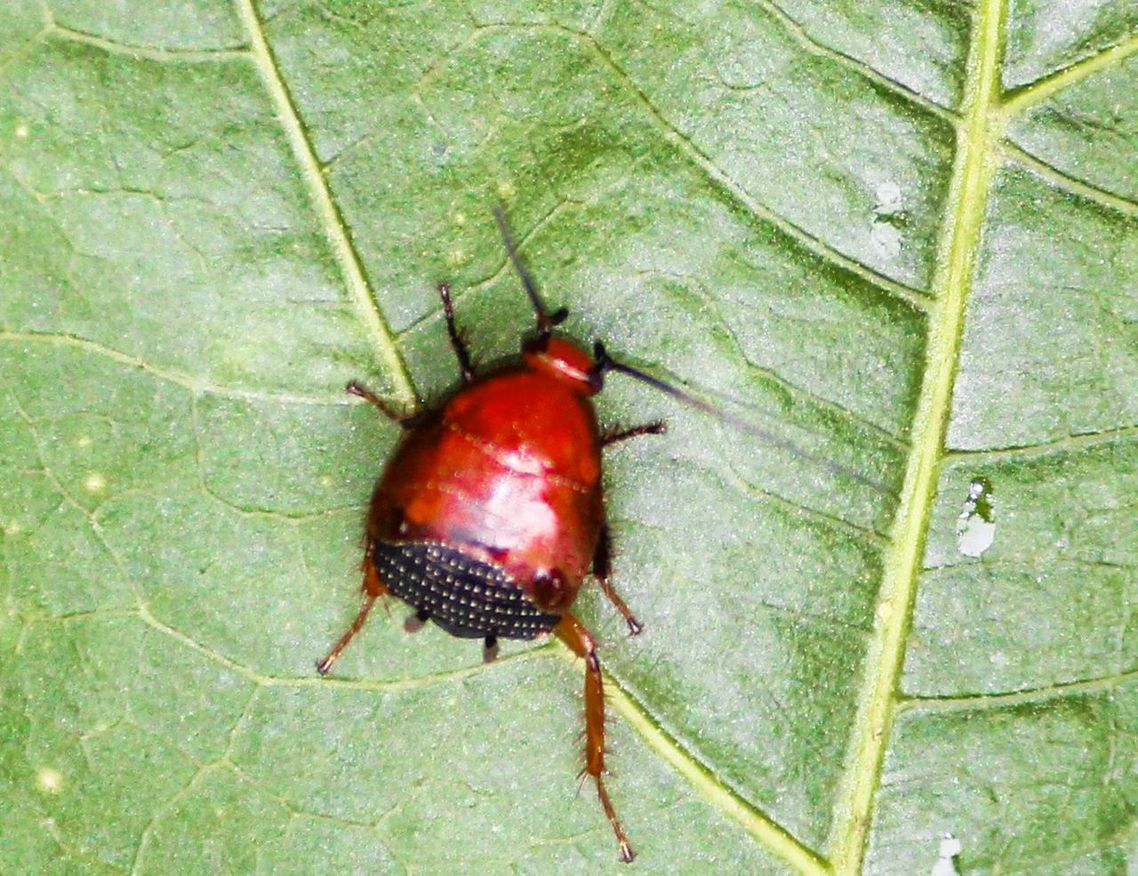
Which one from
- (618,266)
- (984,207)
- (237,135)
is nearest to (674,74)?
(618,266)

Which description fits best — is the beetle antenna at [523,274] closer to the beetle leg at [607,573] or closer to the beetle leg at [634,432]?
the beetle leg at [634,432]

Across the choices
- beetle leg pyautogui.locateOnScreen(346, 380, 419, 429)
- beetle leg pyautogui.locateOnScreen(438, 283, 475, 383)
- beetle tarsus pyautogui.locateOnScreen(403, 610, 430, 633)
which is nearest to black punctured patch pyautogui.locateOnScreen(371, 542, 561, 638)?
beetle tarsus pyautogui.locateOnScreen(403, 610, 430, 633)

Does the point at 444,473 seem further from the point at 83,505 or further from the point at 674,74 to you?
the point at 674,74

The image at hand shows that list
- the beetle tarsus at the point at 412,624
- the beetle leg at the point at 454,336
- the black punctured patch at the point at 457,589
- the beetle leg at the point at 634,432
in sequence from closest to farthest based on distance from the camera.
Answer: the black punctured patch at the point at 457,589 < the beetle leg at the point at 454,336 < the beetle leg at the point at 634,432 < the beetle tarsus at the point at 412,624

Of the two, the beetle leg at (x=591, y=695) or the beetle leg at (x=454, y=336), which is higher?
the beetle leg at (x=454, y=336)

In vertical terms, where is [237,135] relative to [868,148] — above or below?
below

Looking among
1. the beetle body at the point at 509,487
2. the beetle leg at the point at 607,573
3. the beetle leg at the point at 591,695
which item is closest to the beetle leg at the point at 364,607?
the beetle body at the point at 509,487
